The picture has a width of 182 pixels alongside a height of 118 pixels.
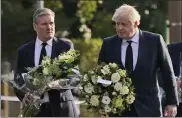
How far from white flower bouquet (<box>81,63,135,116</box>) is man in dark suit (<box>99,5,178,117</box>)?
15cm

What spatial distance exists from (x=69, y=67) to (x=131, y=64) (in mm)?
558

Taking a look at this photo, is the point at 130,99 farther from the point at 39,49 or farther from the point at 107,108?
the point at 39,49

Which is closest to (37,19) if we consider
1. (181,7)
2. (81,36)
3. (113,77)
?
(113,77)

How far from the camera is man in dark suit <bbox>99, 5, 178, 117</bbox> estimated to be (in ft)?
17.2

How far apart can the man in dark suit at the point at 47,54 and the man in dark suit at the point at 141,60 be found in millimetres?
476

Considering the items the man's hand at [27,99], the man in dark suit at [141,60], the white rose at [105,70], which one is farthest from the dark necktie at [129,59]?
the man's hand at [27,99]

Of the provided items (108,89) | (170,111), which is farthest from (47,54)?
(170,111)

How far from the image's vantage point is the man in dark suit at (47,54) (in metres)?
5.41

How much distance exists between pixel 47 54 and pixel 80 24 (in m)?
9.52

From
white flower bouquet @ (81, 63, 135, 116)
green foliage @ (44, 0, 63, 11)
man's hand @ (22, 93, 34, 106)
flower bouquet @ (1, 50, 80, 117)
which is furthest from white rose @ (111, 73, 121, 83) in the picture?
green foliage @ (44, 0, 63, 11)

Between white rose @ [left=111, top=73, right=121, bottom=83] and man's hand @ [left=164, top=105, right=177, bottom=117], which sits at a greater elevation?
white rose @ [left=111, top=73, right=121, bottom=83]

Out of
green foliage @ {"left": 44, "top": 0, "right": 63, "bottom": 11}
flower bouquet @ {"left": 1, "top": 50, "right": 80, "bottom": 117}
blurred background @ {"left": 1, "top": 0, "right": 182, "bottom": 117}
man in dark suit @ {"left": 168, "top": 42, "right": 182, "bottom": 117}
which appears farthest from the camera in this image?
green foliage @ {"left": 44, "top": 0, "right": 63, "bottom": 11}

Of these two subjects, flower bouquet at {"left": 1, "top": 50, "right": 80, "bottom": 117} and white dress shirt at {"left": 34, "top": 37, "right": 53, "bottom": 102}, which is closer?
flower bouquet at {"left": 1, "top": 50, "right": 80, "bottom": 117}

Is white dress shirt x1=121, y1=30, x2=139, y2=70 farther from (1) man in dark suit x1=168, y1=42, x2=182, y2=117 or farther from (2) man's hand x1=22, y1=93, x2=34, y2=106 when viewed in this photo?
(1) man in dark suit x1=168, y1=42, x2=182, y2=117
